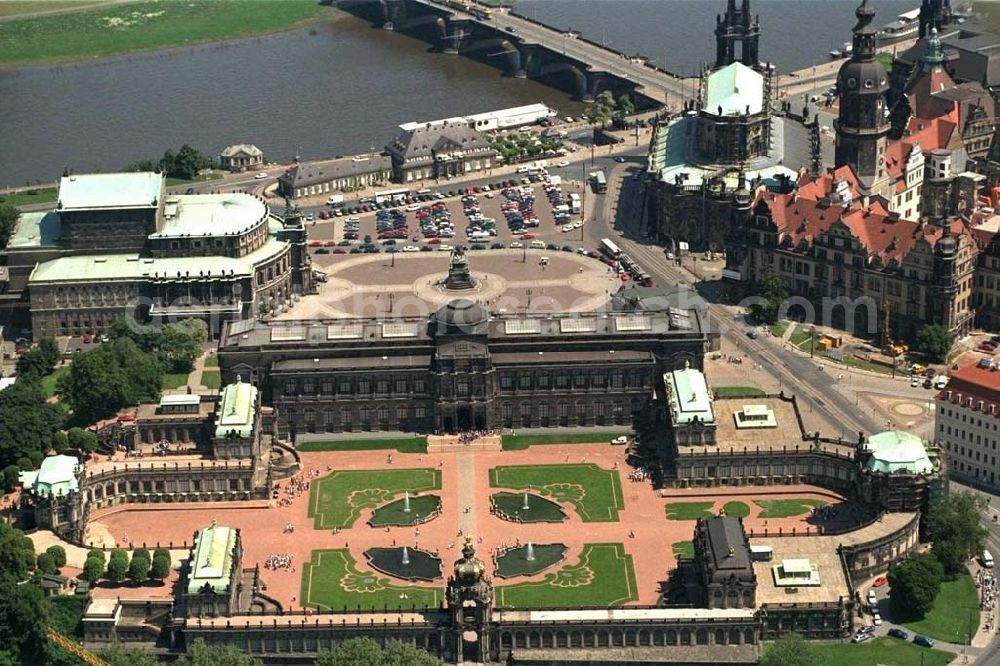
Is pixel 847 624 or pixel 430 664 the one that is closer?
pixel 430 664

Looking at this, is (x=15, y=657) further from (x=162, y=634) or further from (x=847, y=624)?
(x=847, y=624)

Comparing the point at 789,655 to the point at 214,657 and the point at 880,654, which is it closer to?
the point at 880,654

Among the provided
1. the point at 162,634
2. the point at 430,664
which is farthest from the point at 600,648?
the point at 162,634

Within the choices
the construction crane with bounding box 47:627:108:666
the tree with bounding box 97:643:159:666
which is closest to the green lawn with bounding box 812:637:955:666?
the tree with bounding box 97:643:159:666

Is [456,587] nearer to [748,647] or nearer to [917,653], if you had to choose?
[748,647]

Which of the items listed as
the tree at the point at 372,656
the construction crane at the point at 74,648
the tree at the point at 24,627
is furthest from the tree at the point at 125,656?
the tree at the point at 372,656

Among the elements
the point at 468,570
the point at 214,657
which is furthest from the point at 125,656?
the point at 468,570

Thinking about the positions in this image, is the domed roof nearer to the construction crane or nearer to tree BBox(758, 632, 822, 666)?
tree BBox(758, 632, 822, 666)
